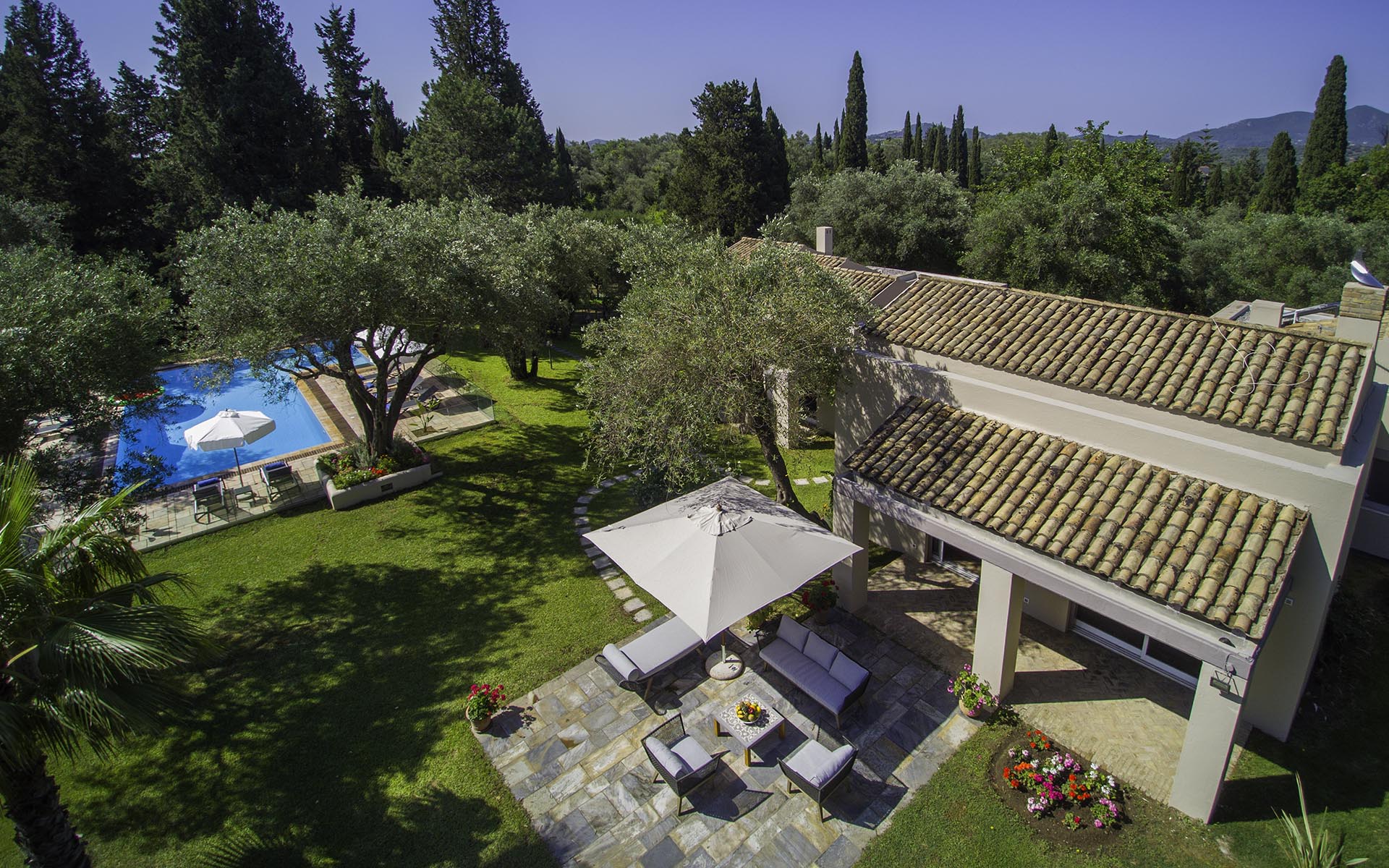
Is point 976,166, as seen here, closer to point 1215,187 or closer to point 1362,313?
point 1215,187

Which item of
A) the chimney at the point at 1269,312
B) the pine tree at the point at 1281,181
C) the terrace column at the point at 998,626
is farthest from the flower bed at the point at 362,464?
the pine tree at the point at 1281,181

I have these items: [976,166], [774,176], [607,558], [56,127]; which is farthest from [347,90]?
[976,166]

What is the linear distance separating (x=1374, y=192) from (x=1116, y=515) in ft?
195

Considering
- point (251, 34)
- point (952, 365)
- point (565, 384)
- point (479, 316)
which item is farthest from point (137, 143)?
point (952, 365)

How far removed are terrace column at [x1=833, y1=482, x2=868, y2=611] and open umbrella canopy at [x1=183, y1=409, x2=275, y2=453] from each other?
17.1m

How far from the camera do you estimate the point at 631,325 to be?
1391cm

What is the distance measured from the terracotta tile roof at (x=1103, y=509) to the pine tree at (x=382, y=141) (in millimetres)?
46168

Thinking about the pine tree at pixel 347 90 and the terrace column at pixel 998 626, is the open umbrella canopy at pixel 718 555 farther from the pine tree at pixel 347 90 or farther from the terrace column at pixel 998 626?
the pine tree at pixel 347 90

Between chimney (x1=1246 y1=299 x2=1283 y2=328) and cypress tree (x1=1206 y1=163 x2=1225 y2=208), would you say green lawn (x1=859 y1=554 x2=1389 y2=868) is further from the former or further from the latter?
cypress tree (x1=1206 y1=163 x2=1225 y2=208)

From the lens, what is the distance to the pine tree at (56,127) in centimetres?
3500

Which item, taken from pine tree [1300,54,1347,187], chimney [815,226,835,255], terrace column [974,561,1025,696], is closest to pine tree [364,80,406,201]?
chimney [815,226,835,255]

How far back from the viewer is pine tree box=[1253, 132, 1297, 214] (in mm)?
50031

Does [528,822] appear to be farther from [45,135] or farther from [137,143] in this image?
[137,143]

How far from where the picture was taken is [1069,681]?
11.4 meters
